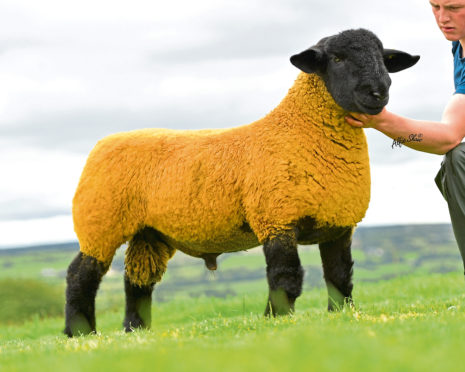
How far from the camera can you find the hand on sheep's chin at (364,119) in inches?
250

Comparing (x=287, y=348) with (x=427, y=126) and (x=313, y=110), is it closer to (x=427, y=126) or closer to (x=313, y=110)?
(x=313, y=110)

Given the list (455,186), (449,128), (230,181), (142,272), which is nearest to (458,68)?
(449,128)

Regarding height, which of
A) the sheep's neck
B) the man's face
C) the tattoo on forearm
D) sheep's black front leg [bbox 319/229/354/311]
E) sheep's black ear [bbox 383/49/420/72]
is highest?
the man's face

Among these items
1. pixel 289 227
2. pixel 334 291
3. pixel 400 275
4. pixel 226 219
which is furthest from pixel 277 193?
pixel 400 275

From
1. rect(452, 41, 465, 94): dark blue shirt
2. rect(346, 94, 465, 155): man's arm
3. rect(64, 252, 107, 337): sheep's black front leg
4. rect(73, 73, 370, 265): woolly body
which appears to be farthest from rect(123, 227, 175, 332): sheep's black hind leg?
rect(452, 41, 465, 94): dark blue shirt

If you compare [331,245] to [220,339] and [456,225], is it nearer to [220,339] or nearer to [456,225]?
[456,225]

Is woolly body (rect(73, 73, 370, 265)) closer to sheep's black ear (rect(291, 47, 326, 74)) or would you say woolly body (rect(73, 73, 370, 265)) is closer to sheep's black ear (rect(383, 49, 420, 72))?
sheep's black ear (rect(291, 47, 326, 74))

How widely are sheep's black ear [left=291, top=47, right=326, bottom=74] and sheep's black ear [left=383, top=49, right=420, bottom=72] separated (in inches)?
30.0

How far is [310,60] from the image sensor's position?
253 inches

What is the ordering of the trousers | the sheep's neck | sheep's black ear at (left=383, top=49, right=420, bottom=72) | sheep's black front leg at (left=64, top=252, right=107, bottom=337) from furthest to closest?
1. sheep's black front leg at (left=64, top=252, right=107, bottom=337)
2. the trousers
3. sheep's black ear at (left=383, top=49, right=420, bottom=72)
4. the sheep's neck

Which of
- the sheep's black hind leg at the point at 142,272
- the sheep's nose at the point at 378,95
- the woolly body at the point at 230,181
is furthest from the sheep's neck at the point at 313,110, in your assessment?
the sheep's black hind leg at the point at 142,272

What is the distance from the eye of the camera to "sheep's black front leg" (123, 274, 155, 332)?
847 cm

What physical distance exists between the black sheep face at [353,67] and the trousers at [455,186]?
50.2 inches

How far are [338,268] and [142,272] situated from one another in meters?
2.76
